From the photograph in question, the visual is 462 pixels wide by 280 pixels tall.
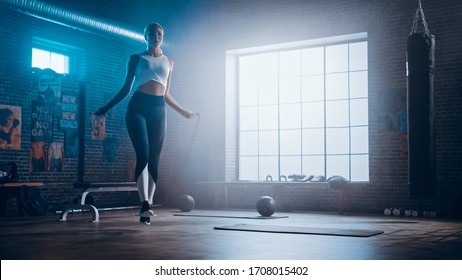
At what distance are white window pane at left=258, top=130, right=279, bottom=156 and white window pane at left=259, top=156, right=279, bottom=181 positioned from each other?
9 centimetres

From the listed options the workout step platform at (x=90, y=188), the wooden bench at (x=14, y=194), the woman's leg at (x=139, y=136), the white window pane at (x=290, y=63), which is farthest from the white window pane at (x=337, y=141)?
the wooden bench at (x=14, y=194)

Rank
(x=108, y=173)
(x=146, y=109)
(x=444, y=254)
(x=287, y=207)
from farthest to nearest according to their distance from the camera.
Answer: (x=108, y=173) → (x=287, y=207) → (x=146, y=109) → (x=444, y=254)

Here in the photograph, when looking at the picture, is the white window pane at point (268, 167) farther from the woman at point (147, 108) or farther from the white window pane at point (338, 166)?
the woman at point (147, 108)

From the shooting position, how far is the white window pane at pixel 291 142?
31.2 ft

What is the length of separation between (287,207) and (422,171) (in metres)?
3.76

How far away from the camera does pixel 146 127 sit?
5410 mm

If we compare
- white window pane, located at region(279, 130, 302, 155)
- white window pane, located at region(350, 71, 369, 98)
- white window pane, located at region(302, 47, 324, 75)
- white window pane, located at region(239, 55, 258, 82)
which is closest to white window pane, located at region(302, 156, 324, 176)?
white window pane, located at region(279, 130, 302, 155)

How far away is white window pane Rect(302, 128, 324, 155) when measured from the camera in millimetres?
9289

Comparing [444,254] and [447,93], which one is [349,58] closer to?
[447,93]

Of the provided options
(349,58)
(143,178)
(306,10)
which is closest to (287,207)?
(349,58)

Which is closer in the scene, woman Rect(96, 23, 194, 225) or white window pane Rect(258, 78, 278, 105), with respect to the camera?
woman Rect(96, 23, 194, 225)

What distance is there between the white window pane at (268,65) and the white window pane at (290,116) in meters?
0.64

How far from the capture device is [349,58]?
29.9ft

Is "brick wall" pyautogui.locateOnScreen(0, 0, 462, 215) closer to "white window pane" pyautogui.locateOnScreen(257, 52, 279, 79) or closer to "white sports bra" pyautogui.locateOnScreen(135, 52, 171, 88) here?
"white window pane" pyautogui.locateOnScreen(257, 52, 279, 79)
